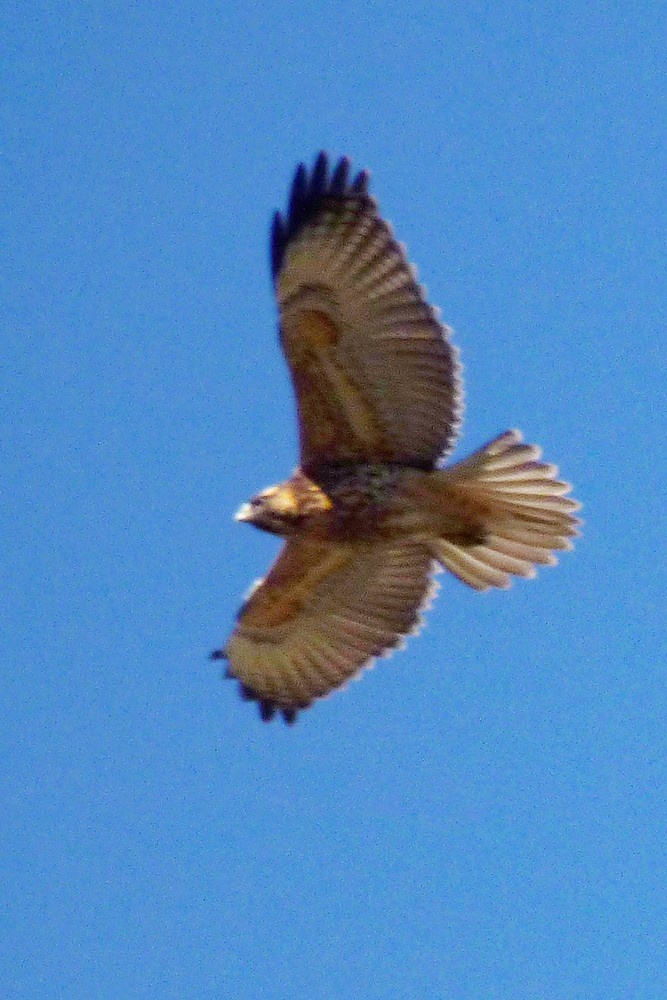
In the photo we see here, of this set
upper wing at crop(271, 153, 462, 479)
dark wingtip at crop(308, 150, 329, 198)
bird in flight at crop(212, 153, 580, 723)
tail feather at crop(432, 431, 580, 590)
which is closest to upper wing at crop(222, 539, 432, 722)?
bird in flight at crop(212, 153, 580, 723)

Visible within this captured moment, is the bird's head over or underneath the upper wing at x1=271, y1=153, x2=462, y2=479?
underneath

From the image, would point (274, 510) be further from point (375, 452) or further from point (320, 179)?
point (320, 179)

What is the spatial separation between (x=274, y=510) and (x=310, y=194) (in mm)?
1533

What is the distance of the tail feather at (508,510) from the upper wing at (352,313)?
0.31m

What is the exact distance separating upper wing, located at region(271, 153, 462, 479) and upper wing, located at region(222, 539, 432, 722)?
0.97 metres

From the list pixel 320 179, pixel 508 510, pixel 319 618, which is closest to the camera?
pixel 320 179

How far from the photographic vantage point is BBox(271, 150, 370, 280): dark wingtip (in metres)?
9.95

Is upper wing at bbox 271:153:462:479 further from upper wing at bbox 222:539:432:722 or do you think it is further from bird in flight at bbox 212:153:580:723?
upper wing at bbox 222:539:432:722

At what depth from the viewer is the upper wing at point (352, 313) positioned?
9.93 meters

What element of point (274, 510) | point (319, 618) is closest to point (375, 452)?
point (274, 510)

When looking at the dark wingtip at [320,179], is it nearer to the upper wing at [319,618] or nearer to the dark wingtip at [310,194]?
the dark wingtip at [310,194]

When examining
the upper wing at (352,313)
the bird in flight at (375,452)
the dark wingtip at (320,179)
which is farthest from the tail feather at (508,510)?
the dark wingtip at (320,179)

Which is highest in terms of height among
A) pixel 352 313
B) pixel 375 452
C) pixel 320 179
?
pixel 320 179

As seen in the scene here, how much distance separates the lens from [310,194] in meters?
9.99
